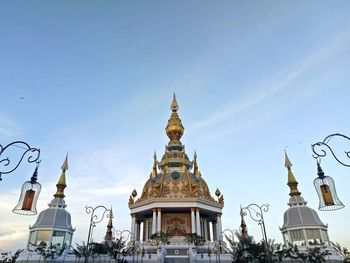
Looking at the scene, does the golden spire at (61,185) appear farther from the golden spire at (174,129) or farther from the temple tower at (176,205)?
the golden spire at (174,129)

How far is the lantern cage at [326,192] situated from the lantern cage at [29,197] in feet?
34.7

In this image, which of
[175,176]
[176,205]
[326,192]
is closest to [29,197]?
[326,192]

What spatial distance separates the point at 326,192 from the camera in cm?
1123

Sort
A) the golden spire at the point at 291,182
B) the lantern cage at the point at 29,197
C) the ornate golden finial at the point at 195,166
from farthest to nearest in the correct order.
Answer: the ornate golden finial at the point at 195,166 < the golden spire at the point at 291,182 < the lantern cage at the point at 29,197

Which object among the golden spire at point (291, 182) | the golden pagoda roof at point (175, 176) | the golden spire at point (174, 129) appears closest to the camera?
the golden pagoda roof at point (175, 176)

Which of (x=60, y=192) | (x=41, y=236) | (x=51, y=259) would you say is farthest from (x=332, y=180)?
(x=60, y=192)

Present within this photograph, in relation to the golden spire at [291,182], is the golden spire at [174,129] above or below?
above

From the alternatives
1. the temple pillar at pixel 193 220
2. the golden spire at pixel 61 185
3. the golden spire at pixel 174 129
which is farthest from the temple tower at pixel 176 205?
the golden spire at pixel 61 185

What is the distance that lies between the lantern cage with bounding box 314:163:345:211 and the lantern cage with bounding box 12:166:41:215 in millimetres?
10582

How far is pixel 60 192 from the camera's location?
49906 millimetres

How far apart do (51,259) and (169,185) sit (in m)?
19.1

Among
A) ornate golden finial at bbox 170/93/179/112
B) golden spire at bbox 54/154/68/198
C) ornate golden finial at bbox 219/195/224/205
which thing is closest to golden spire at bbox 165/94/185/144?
ornate golden finial at bbox 170/93/179/112

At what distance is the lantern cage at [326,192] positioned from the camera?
431 inches

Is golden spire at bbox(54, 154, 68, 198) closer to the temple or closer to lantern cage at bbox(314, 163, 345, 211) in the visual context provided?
the temple
